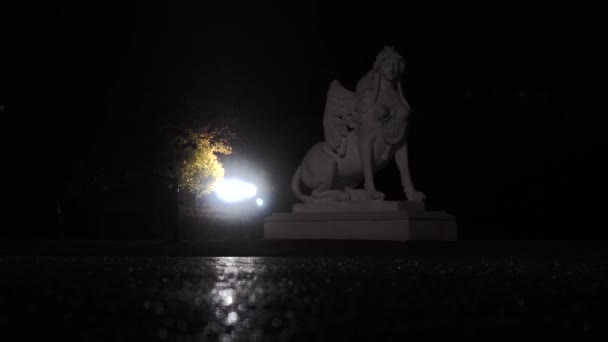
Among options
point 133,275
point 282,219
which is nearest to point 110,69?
point 282,219

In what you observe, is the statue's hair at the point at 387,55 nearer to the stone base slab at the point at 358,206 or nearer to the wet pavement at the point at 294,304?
the stone base slab at the point at 358,206

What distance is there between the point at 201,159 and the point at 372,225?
912 centimetres

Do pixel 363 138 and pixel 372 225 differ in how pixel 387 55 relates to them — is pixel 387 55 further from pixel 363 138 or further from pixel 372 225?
pixel 372 225

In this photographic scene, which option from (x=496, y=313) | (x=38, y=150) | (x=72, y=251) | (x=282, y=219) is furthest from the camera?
(x=38, y=150)

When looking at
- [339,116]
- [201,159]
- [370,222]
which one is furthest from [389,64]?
[201,159]

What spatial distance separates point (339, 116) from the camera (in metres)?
18.5

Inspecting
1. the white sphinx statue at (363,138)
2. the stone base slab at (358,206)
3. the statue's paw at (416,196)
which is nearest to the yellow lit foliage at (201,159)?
the white sphinx statue at (363,138)

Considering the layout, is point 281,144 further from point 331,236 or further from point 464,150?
point 331,236

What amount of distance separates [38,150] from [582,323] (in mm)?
18808

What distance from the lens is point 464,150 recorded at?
2391 centimetres

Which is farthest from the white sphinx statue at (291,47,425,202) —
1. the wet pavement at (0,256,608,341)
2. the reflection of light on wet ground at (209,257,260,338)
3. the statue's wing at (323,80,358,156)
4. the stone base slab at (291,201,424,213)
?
the wet pavement at (0,256,608,341)

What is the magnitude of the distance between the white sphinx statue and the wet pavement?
8.61 meters

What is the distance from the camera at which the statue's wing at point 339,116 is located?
59.5 ft

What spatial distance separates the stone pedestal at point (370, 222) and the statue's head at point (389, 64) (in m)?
2.43
